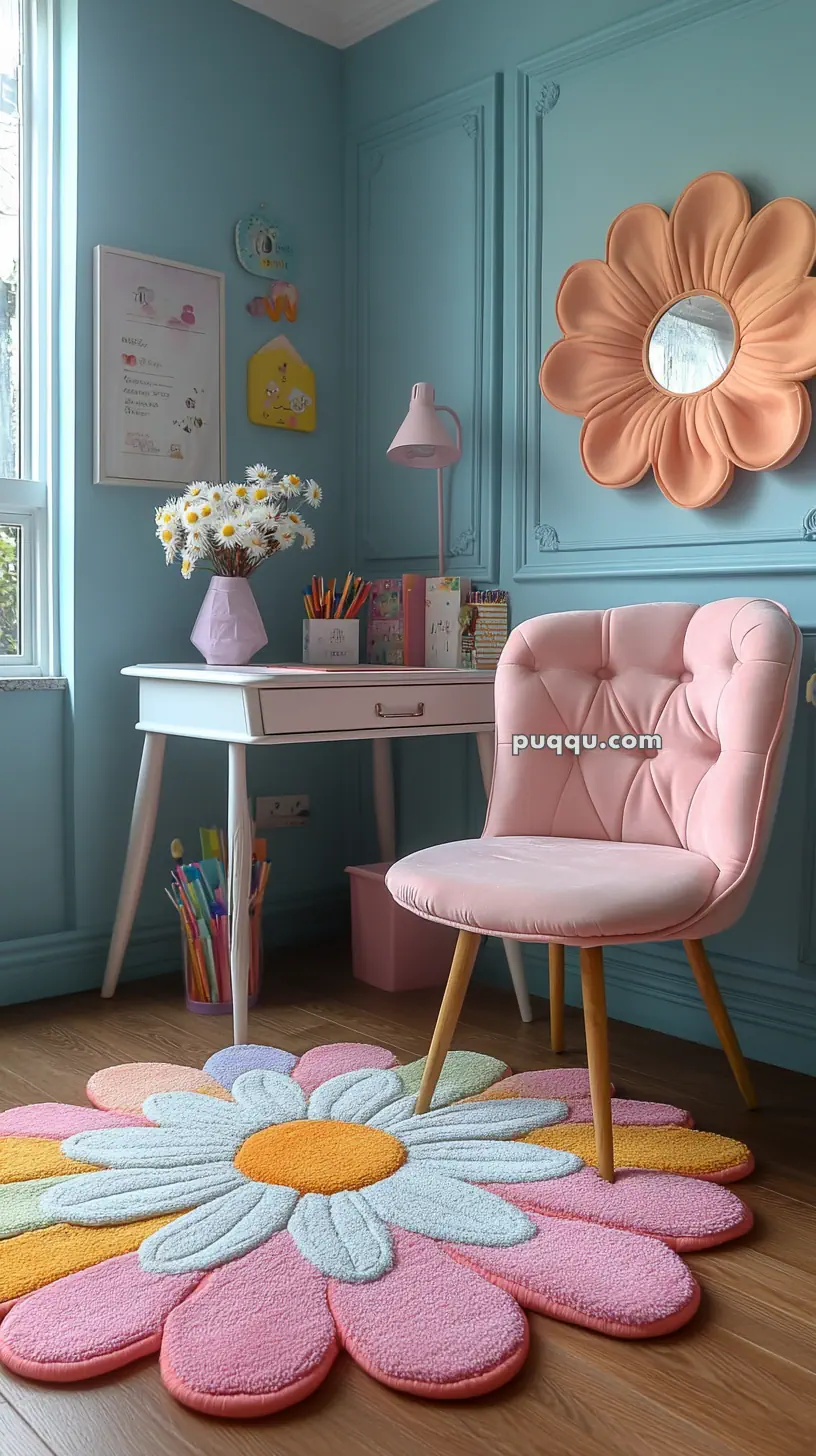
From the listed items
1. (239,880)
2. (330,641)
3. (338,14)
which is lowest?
(239,880)

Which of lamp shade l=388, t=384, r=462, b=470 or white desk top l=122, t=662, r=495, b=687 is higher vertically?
lamp shade l=388, t=384, r=462, b=470

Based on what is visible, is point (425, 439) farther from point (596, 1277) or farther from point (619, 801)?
point (596, 1277)

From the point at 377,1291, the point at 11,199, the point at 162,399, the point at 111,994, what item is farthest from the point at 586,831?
the point at 11,199

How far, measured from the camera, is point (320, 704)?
2402mm

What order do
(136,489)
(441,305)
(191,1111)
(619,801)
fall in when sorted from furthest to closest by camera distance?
(441,305), (136,489), (619,801), (191,1111)

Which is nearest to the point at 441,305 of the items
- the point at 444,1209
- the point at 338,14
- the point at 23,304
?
the point at 338,14

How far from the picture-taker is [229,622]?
2.65 m

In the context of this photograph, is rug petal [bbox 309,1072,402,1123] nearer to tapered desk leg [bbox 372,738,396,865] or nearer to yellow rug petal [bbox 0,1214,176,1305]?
yellow rug petal [bbox 0,1214,176,1305]

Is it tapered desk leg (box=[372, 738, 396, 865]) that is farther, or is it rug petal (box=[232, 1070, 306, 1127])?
tapered desk leg (box=[372, 738, 396, 865])

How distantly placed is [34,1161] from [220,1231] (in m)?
0.38

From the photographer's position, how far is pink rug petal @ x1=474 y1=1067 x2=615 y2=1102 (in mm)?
2090

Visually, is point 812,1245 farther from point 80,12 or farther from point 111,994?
point 80,12

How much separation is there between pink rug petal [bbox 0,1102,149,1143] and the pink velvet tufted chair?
50cm

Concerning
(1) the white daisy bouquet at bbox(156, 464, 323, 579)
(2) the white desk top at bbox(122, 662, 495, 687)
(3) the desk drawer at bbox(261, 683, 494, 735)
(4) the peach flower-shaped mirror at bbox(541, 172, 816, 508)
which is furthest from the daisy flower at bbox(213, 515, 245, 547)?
(4) the peach flower-shaped mirror at bbox(541, 172, 816, 508)
